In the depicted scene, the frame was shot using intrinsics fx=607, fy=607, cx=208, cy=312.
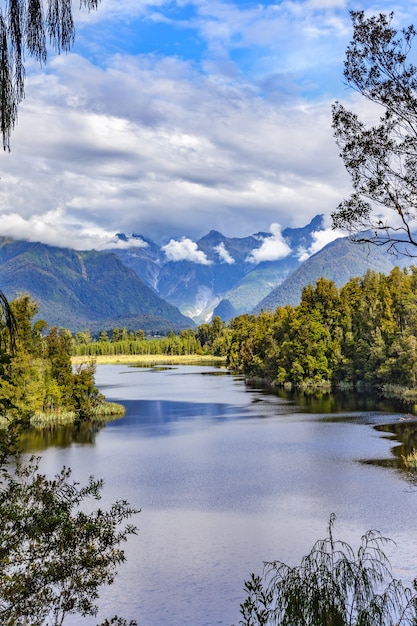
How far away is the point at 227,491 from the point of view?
26.5 m

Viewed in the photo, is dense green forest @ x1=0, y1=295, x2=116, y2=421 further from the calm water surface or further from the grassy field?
the grassy field

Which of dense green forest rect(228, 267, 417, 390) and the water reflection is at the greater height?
dense green forest rect(228, 267, 417, 390)

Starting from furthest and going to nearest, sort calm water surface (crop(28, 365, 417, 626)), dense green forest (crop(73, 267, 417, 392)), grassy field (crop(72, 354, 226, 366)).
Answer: grassy field (crop(72, 354, 226, 366)) < dense green forest (crop(73, 267, 417, 392)) < calm water surface (crop(28, 365, 417, 626))

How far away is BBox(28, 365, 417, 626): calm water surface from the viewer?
54.4 feet

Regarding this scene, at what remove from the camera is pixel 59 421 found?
160 ft

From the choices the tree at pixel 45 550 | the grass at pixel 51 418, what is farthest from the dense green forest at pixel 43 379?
the tree at pixel 45 550

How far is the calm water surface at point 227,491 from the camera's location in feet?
54.4

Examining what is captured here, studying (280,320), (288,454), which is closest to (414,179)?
(288,454)

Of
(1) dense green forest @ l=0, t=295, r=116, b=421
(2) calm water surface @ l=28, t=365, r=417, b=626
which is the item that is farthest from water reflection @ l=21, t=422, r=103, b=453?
(1) dense green forest @ l=0, t=295, r=116, b=421

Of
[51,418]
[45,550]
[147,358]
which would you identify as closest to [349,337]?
[51,418]

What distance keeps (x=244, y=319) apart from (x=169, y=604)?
388 feet

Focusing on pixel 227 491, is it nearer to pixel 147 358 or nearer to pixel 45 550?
pixel 45 550

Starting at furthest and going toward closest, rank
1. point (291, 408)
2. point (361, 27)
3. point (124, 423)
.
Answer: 1. point (291, 408)
2. point (124, 423)
3. point (361, 27)

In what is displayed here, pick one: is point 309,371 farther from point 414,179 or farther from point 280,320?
point 414,179
